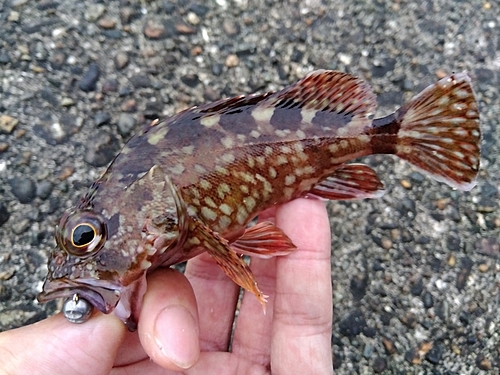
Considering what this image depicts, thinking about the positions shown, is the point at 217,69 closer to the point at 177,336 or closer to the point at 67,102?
the point at 67,102

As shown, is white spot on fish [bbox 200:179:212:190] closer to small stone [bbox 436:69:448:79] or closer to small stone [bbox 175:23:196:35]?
small stone [bbox 175:23:196:35]

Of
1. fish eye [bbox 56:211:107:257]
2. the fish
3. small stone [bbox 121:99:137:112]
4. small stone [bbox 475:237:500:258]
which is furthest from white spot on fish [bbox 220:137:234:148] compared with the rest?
small stone [bbox 475:237:500:258]

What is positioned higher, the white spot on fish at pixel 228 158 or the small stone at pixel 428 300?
the white spot on fish at pixel 228 158

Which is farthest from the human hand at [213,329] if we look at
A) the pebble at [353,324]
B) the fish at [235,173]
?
the pebble at [353,324]

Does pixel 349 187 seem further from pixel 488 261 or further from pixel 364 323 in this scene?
pixel 488 261

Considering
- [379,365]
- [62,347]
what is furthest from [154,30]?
[379,365]

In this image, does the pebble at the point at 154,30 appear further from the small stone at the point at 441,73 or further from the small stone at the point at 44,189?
the small stone at the point at 441,73

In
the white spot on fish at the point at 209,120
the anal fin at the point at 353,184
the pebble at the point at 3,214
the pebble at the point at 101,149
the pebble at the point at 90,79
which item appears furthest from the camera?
the pebble at the point at 90,79
